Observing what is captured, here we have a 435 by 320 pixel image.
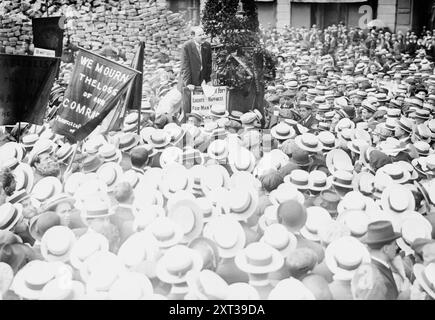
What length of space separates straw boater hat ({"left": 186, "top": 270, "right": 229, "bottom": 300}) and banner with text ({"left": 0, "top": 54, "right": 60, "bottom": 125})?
83.7 inches

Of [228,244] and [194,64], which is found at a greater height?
[194,64]

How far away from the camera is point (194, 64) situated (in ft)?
13.6

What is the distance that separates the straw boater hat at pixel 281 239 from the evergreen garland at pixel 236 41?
1731 mm

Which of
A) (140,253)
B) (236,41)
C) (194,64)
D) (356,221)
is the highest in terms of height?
(236,41)

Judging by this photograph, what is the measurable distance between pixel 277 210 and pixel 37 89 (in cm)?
221

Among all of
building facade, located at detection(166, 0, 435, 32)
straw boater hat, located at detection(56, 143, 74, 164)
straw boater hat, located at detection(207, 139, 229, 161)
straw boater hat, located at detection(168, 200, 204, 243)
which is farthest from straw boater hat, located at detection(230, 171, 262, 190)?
building facade, located at detection(166, 0, 435, 32)

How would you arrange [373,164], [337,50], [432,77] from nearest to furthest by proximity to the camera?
[373,164], [432,77], [337,50]

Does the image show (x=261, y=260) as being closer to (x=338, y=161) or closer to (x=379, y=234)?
(x=379, y=234)

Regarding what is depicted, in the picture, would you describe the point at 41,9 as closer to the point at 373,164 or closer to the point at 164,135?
the point at 164,135

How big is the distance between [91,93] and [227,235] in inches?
63.3

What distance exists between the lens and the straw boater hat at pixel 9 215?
2916 mm

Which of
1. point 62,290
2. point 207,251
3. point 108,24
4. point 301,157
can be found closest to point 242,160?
point 301,157
